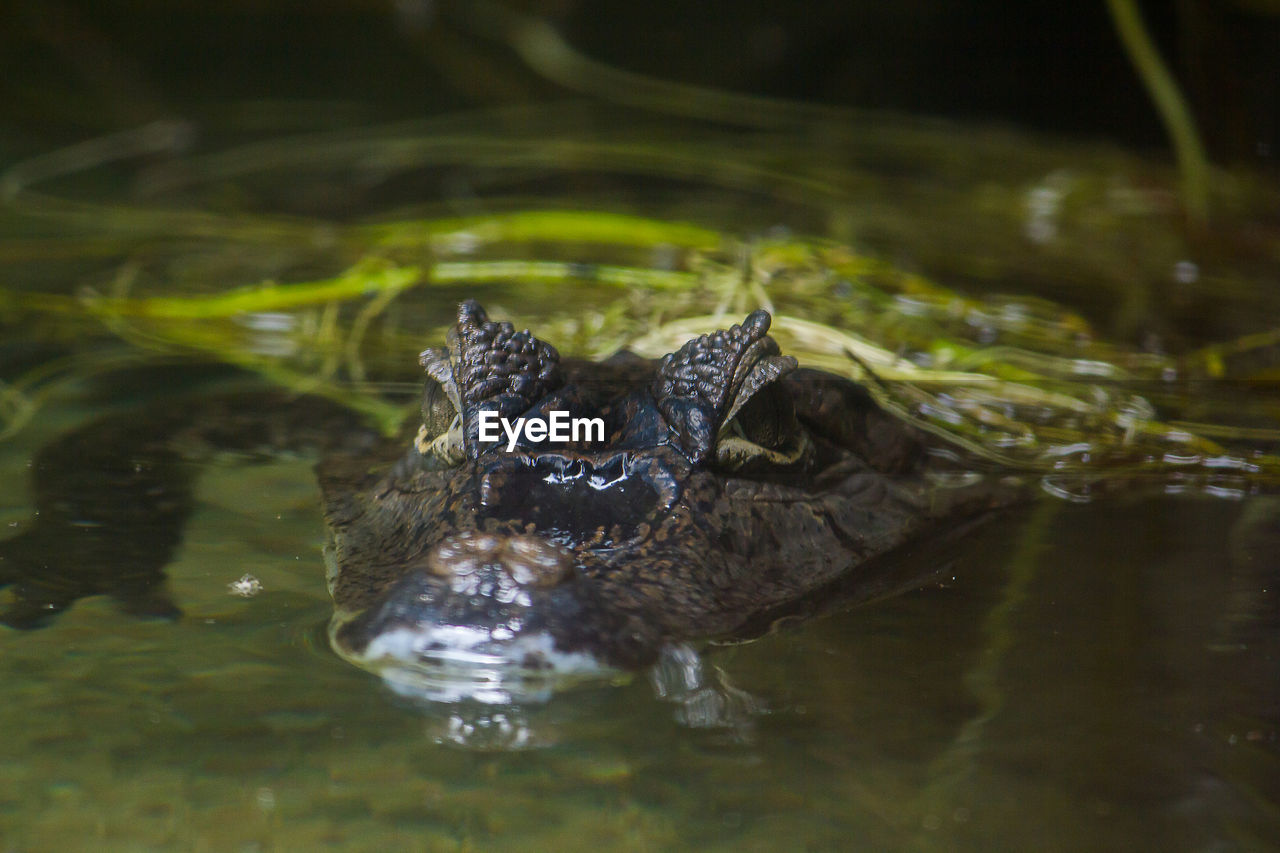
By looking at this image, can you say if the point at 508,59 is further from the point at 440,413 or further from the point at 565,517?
the point at 565,517

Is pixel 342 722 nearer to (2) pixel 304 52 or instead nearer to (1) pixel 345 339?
(1) pixel 345 339

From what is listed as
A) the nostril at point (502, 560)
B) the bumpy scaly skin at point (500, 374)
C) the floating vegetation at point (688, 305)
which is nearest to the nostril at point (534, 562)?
the nostril at point (502, 560)

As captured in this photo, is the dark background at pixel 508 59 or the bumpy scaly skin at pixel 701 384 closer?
the bumpy scaly skin at pixel 701 384

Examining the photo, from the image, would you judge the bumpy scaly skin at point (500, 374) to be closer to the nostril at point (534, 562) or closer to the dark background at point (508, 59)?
the nostril at point (534, 562)

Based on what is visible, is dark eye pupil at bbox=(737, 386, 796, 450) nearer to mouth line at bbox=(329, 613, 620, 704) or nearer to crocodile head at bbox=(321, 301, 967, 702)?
crocodile head at bbox=(321, 301, 967, 702)

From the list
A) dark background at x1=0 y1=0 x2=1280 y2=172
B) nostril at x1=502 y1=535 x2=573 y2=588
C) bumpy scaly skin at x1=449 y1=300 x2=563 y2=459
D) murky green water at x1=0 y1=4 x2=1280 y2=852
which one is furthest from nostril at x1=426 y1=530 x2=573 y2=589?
dark background at x1=0 y1=0 x2=1280 y2=172
